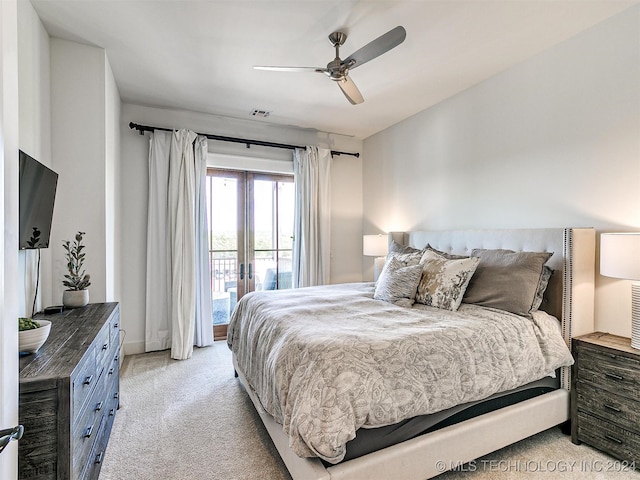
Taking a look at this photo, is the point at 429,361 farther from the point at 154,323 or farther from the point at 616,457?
the point at 154,323

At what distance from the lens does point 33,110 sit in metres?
2.09

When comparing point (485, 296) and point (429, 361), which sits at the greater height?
point (485, 296)

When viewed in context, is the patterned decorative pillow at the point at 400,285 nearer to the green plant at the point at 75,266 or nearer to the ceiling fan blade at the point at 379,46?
the ceiling fan blade at the point at 379,46

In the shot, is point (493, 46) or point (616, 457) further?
point (493, 46)

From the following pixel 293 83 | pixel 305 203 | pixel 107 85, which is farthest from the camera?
pixel 305 203

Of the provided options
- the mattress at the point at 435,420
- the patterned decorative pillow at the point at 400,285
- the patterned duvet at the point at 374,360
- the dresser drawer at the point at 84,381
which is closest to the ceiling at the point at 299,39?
the patterned decorative pillow at the point at 400,285

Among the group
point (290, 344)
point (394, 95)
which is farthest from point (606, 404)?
point (394, 95)

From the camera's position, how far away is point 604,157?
2.26 metres

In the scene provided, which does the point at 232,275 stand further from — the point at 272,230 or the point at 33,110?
the point at 33,110

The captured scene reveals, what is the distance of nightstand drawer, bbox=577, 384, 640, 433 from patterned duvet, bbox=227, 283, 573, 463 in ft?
0.67

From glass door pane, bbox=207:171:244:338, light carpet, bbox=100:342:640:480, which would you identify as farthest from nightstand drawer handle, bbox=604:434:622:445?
glass door pane, bbox=207:171:244:338

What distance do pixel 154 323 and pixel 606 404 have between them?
4.05m

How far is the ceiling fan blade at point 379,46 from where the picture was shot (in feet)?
6.14

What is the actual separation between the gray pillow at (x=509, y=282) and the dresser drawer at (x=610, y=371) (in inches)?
15.9
